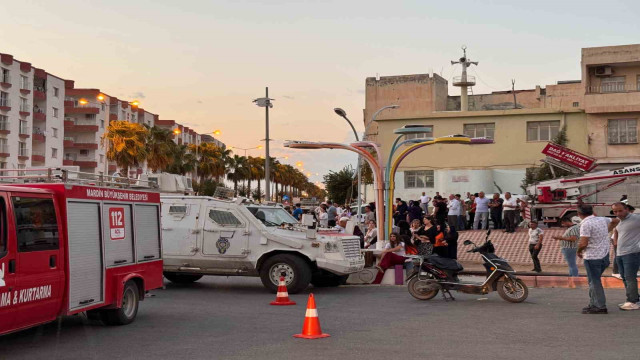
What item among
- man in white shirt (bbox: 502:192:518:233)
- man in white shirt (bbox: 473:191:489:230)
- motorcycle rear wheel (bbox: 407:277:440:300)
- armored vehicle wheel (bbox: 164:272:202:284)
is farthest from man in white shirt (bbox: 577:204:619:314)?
man in white shirt (bbox: 473:191:489:230)

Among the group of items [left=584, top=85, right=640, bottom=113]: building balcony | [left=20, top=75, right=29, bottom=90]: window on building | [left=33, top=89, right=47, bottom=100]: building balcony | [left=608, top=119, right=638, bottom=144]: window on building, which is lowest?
[left=608, top=119, right=638, bottom=144]: window on building

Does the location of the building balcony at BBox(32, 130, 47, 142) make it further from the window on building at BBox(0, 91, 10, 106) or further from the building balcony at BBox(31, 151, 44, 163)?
the window on building at BBox(0, 91, 10, 106)

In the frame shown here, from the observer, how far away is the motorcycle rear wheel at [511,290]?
13.8 m

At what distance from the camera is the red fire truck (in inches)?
323

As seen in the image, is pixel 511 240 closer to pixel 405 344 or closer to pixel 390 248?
pixel 390 248

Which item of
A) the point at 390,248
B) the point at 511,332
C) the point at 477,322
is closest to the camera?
the point at 511,332

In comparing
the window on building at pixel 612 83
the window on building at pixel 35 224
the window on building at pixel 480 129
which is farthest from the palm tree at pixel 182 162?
the window on building at pixel 35 224

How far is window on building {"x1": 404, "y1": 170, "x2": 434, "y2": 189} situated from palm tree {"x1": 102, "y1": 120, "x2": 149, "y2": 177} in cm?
1960

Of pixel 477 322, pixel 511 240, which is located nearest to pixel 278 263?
pixel 477 322

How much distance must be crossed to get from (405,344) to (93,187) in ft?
14.7

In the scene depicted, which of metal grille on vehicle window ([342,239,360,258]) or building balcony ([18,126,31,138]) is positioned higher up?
building balcony ([18,126,31,138])

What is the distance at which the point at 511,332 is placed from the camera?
33.8 ft

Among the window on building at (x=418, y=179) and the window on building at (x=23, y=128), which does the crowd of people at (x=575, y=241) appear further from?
the window on building at (x=23, y=128)

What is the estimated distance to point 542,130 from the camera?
48625 mm
